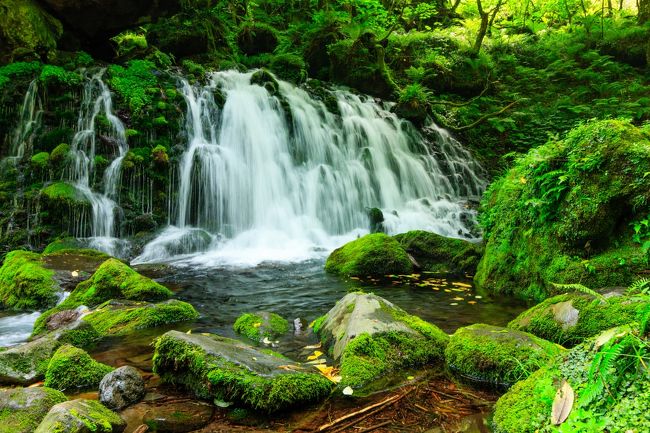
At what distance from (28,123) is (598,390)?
1431 centimetres

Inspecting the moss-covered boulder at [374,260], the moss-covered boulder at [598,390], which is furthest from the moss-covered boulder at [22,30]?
the moss-covered boulder at [598,390]

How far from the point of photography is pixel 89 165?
11570 mm

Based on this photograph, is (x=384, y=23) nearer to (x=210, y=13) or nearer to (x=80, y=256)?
(x=210, y=13)

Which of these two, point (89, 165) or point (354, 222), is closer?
point (89, 165)

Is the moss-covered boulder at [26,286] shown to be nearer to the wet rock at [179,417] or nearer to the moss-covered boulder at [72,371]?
the moss-covered boulder at [72,371]

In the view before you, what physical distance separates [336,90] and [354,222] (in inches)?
332

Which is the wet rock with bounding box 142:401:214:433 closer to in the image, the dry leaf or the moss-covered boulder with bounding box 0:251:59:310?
the dry leaf

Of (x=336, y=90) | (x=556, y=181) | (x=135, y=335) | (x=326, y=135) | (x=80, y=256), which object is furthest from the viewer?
(x=336, y=90)

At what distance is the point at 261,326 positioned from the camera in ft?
16.6

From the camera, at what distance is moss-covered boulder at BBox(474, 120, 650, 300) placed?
562cm

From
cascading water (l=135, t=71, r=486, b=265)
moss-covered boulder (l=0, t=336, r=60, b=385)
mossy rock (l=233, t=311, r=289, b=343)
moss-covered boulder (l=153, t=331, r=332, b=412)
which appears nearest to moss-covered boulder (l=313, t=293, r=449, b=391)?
moss-covered boulder (l=153, t=331, r=332, b=412)

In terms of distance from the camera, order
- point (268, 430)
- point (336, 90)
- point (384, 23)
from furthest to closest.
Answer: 1. point (384, 23)
2. point (336, 90)
3. point (268, 430)

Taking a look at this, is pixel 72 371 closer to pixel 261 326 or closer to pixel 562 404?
pixel 261 326

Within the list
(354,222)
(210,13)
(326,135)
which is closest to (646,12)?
(326,135)
